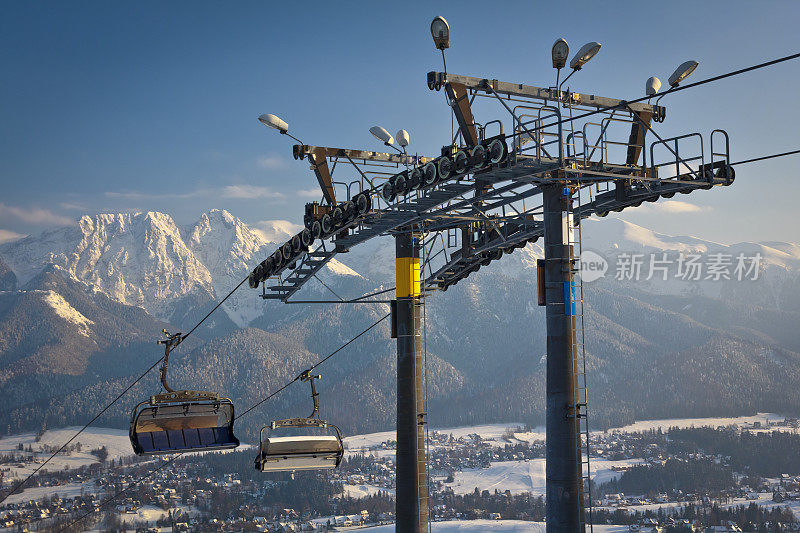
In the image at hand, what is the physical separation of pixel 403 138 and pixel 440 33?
1040 centimetres

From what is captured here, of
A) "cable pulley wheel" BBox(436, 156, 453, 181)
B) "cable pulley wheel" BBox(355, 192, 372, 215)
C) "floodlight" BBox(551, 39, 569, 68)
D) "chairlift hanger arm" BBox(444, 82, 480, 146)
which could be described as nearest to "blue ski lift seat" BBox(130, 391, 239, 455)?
"cable pulley wheel" BBox(355, 192, 372, 215)

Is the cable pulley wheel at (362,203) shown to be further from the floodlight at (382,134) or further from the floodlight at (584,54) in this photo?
the floodlight at (584,54)

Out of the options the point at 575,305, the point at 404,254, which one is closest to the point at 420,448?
the point at 404,254

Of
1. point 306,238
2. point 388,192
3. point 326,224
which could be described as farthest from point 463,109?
point 306,238

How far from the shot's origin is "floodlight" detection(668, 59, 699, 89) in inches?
908

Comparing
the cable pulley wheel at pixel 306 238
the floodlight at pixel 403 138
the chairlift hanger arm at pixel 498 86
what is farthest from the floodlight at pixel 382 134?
the chairlift hanger arm at pixel 498 86

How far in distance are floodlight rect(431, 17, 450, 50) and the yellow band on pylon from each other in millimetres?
13792

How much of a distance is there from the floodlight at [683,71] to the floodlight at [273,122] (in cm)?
1328

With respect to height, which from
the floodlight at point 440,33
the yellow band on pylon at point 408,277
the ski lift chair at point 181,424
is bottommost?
the ski lift chair at point 181,424

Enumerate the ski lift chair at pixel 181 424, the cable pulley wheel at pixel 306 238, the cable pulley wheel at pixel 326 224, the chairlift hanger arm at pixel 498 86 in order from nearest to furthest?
the chairlift hanger arm at pixel 498 86, the ski lift chair at pixel 181 424, the cable pulley wheel at pixel 326 224, the cable pulley wheel at pixel 306 238

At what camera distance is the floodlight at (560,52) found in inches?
876

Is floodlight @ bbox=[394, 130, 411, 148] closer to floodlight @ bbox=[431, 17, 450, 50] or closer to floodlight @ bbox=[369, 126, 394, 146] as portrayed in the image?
floodlight @ bbox=[369, 126, 394, 146]

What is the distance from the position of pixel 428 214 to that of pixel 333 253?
23.8ft

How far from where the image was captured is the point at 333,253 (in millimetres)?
33969
